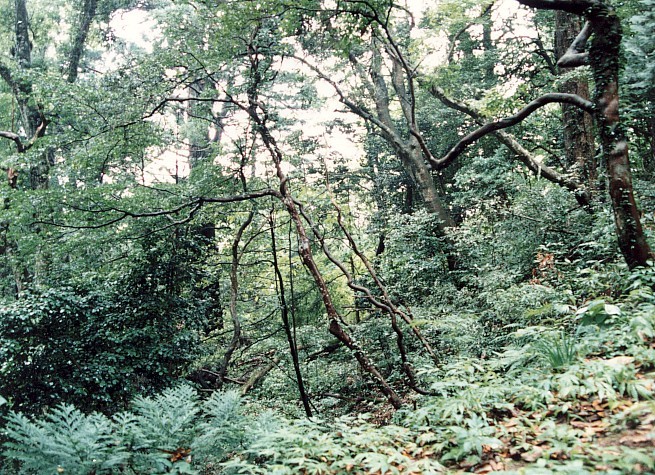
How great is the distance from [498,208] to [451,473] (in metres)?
7.12

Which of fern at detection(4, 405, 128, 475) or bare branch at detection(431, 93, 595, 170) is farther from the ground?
bare branch at detection(431, 93, 595, 170)

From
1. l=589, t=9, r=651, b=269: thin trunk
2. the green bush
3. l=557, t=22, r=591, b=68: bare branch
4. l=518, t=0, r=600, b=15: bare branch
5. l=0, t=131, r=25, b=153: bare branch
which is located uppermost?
l=0, t=131, r=25, b=153: bare branch

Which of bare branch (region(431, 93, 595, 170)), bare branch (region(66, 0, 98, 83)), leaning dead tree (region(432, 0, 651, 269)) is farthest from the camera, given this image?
bare branch (region(66, 0, 98, 83))

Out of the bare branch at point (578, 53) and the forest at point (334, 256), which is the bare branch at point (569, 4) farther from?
the bare branch at point (578, 53)

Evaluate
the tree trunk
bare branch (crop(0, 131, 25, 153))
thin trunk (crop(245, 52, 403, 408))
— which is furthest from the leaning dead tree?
bare branch (crop(0, 131, 25, 153))

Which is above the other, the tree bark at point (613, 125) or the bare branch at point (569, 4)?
the bare branch at point (569, 4)

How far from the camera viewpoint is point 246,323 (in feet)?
35.1

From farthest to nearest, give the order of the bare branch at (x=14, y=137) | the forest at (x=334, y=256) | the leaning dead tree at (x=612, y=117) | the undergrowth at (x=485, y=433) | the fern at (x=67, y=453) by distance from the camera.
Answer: the bare branch at (x=14, y=137), the leaning dead tree at (x=612, y=117), the forest at (x=334, y=256), the fern at (x=67, y=453), the undergrowth at (x=485, y=433)

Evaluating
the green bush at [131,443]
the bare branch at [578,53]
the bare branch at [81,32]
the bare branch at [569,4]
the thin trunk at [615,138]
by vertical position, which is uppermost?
the bare branch at [81,32]

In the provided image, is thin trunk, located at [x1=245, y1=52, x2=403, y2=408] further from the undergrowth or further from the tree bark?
the tree bark

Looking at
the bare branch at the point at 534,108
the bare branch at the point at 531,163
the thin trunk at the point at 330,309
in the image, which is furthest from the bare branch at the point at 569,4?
the thin trunk at the point at 330,309

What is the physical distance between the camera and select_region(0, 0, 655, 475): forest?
339cm

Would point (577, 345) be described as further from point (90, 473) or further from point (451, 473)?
point (90, 473)

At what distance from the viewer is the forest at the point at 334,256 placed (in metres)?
3.39
